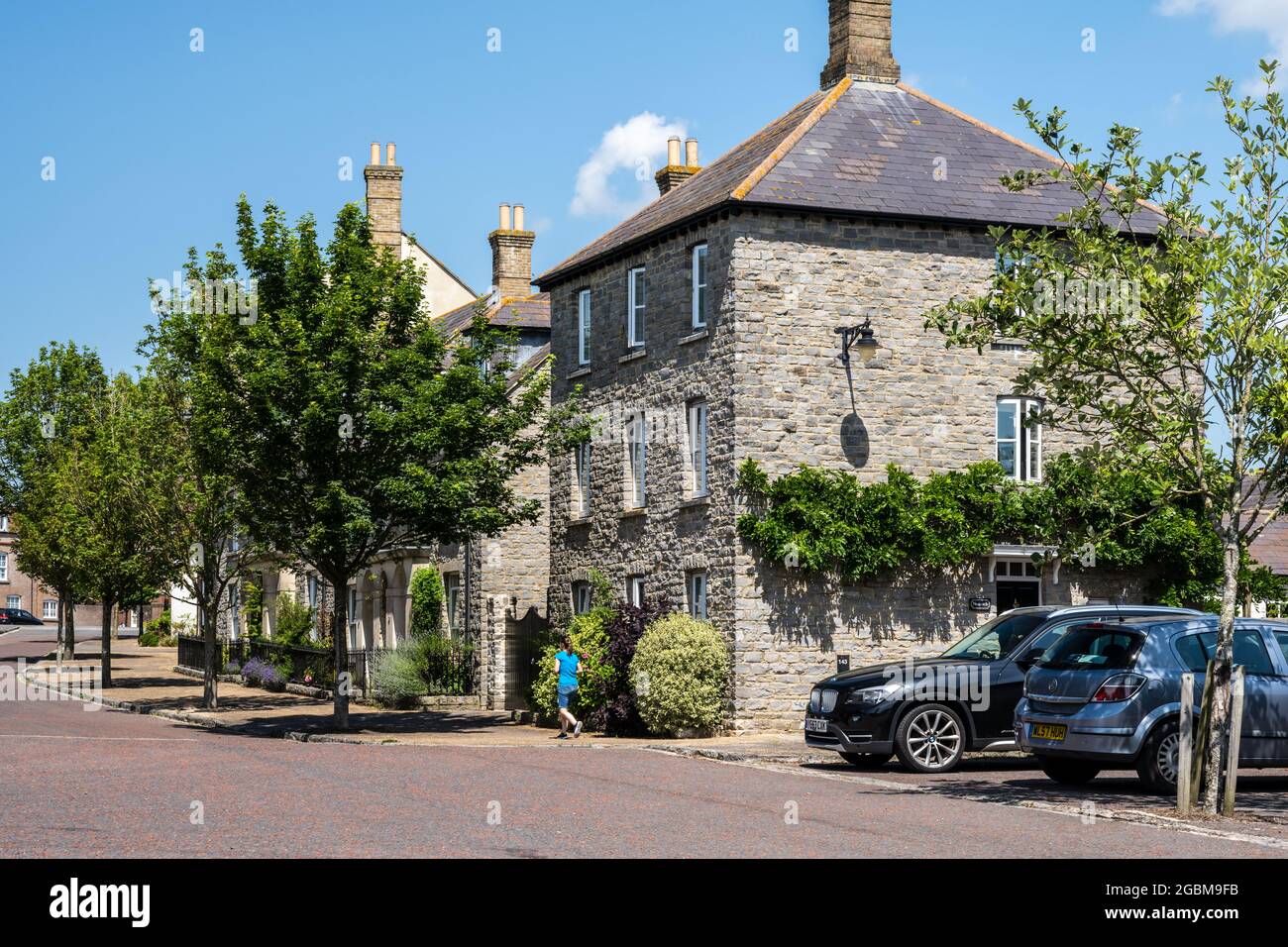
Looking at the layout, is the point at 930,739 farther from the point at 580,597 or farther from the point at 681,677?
the point at 580,597

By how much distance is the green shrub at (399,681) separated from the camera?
33562 mm

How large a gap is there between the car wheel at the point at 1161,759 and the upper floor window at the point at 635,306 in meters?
15.9

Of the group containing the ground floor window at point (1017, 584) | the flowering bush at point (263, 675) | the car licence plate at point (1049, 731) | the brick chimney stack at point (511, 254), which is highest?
the brick chimney stack at point (511, 254)

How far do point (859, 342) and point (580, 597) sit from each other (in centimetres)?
924

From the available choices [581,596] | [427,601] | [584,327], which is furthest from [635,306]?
[427,601]

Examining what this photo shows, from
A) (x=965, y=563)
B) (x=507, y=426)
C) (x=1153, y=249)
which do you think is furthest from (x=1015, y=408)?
(x=1153, y=249)

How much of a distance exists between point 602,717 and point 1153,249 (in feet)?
46.3

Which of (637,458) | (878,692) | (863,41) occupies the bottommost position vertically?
(878,692)

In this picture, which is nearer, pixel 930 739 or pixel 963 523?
pixel 930 739

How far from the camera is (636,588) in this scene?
29078 mm

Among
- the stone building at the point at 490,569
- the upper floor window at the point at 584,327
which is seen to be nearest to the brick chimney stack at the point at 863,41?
the upper floor window at the point at 584,327

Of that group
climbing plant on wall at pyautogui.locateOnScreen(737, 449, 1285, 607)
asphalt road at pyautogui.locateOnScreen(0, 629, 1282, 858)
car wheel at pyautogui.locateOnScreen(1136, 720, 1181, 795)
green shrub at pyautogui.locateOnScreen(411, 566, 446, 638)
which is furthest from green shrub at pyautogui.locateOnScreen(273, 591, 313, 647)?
car wheel at pyautogui.locateOnScreen(1136, 720, 1181, 795)

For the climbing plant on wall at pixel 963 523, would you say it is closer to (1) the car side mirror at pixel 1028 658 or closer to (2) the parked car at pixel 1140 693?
(1) the car side mirror at pixel 1028 658
